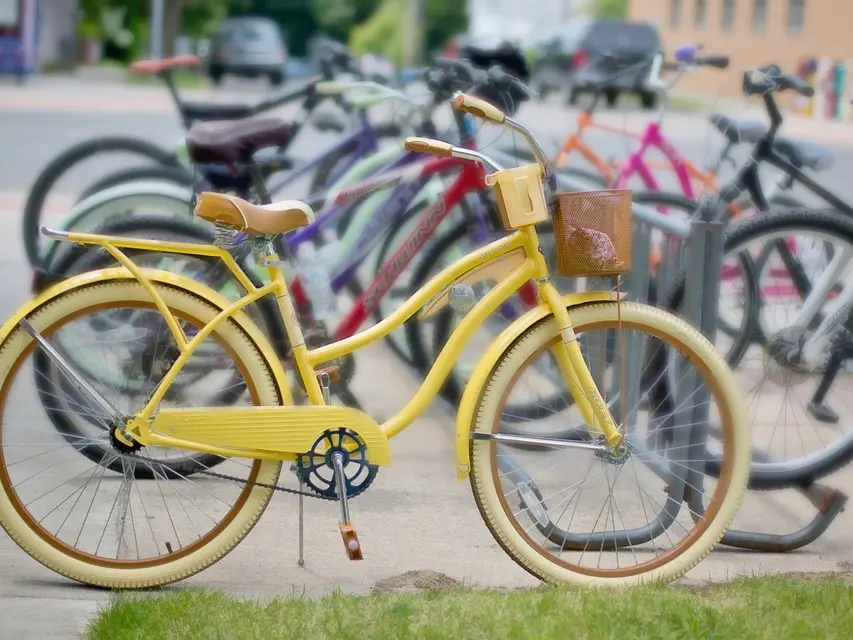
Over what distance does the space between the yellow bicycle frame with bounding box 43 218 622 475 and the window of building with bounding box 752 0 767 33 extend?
142ft

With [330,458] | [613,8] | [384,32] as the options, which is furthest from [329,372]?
[384,32]

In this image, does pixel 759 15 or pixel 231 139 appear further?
pixel 759 15

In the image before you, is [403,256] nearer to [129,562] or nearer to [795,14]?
[129,562]

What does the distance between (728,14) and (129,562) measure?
47072 mm

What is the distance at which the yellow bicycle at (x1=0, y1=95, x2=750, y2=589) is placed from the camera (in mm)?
4062

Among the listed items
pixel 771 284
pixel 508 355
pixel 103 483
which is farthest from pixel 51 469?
pixel 771 284

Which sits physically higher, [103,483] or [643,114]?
[103,483]

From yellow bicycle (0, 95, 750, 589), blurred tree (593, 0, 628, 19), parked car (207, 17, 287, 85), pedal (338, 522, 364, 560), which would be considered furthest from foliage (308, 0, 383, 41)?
pedal (338, 522, 364, 560)

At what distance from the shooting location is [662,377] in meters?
4.65

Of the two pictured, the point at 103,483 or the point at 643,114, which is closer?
the point at 103,483

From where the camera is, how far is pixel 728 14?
4897cm

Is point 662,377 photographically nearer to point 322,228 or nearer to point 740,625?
point 740,625

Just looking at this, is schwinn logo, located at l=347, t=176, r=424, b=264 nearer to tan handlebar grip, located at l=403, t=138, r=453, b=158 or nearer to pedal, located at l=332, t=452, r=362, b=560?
tan handlebar grip, located at l=403, t=138, r=453, b=158

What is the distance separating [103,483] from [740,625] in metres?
1.92
